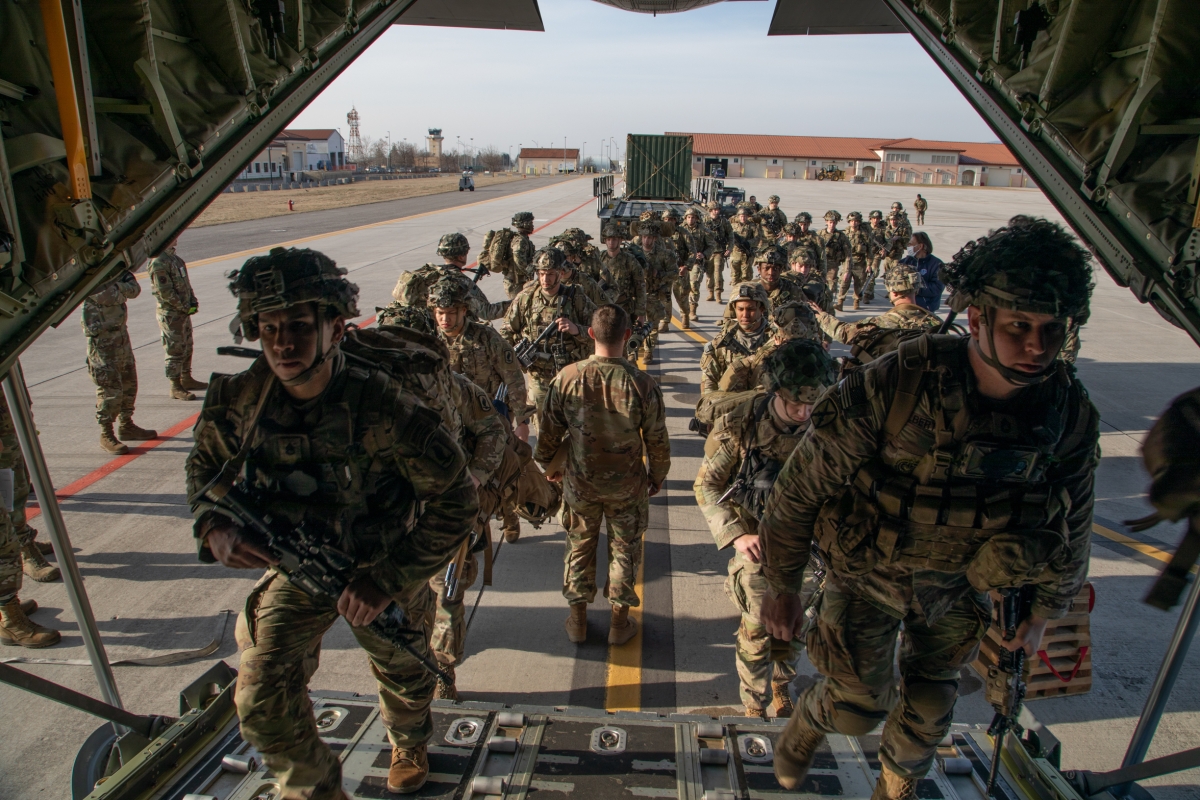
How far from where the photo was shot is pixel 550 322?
6.56 metres

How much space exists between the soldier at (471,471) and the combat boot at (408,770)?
68 cm

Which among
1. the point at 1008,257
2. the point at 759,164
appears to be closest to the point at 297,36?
the point at 1008,257

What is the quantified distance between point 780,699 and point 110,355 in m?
6.45

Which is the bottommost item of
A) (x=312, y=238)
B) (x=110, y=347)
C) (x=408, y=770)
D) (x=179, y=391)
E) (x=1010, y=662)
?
(x=179, y=391)

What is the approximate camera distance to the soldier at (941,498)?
7.04 feet

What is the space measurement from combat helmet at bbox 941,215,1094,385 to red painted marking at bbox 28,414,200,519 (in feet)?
20.5

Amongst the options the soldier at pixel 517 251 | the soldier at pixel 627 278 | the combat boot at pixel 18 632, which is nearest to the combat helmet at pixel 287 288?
the combat boot at pixel 18 632

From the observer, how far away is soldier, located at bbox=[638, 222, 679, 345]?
10.6 metres

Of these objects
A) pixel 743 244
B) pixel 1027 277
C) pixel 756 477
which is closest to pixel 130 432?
pixel 756 477

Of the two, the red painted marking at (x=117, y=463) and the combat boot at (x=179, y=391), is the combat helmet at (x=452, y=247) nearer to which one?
the red painted marking at (x=117, y=463)

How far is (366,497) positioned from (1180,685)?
14.1 ft

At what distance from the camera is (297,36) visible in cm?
322

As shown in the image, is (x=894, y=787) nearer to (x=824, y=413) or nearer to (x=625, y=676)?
(x=824, y=413)

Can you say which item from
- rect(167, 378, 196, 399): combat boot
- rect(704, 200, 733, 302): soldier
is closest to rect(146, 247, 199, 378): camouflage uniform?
rect(167, 378, 196, 399): combat boot
